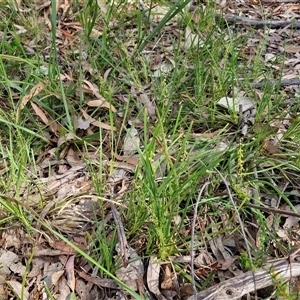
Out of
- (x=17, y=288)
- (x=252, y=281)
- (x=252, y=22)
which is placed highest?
(x=252, y=22)

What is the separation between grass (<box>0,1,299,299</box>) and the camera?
1.41 m

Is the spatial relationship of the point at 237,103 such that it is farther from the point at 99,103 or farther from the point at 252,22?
the point at 252,22

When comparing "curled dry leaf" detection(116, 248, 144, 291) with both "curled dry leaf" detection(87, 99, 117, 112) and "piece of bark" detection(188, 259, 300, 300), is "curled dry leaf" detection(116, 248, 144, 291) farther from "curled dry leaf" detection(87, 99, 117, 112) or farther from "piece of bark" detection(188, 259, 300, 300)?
"curled dry leaf" detection(87, 99, 117, 112)

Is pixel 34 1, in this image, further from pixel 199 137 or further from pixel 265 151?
pixel 265 151

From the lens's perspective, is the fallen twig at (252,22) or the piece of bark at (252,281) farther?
the fallen twig at (252,22)

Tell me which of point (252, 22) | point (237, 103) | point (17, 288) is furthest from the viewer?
point (252, 22)

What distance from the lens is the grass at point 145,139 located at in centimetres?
141

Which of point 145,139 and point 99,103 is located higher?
point 145,139

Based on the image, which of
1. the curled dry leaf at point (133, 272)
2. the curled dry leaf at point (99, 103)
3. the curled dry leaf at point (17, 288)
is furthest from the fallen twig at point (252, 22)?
the curled dry leaf at point (17, 288)

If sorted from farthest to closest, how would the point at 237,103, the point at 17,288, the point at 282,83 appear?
the point at 282,83 < the point at 237,103 < the point at 17,288

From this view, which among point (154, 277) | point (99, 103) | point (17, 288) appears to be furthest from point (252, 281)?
point (99, 103)

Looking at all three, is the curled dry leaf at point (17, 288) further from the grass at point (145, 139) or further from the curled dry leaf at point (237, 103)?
the curled dry leaf at point (237, 103)

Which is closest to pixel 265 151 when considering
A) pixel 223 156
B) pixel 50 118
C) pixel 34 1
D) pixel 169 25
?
pixel 223 156

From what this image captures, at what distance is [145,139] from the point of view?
4.79 ft
